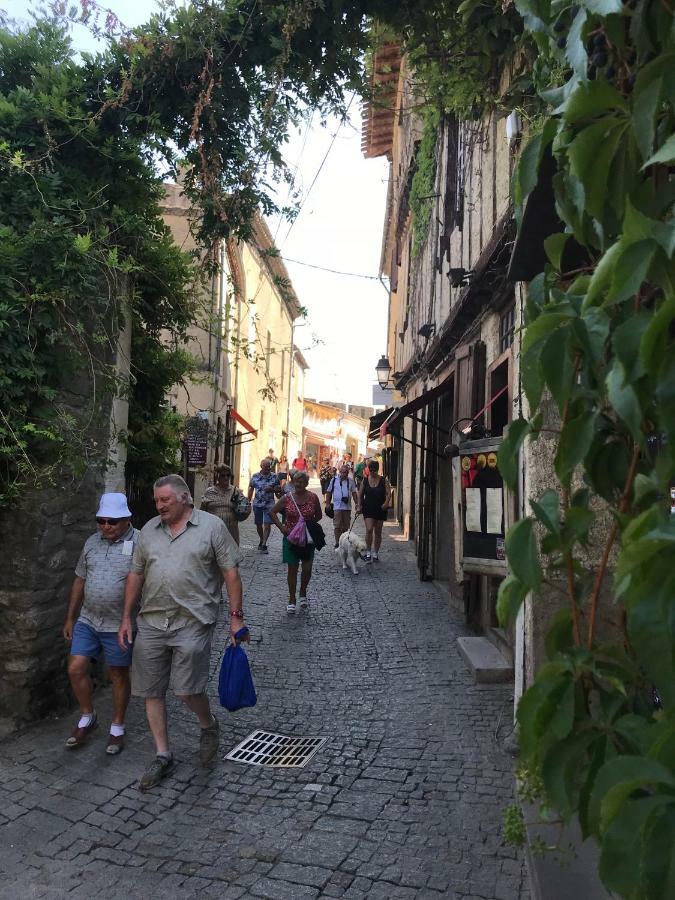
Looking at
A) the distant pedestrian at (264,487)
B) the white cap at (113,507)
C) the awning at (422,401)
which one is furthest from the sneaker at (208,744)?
the distant pedestrian at (264,487)

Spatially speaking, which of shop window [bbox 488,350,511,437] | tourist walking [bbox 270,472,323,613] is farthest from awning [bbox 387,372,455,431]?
shop window [bbox 488,350,511,437]

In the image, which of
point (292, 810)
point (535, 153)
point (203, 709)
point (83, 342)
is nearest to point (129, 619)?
point (203, 709)

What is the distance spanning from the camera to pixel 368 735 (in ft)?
15.3

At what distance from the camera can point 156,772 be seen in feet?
13.1

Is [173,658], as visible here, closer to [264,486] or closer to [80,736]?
[80,736]

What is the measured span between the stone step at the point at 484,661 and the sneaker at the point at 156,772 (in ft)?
8.02

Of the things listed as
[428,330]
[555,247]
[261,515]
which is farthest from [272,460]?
[555,247]

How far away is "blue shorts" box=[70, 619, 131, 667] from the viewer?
4516 millimetres

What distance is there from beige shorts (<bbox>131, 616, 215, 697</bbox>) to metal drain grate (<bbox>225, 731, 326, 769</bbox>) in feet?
1.68

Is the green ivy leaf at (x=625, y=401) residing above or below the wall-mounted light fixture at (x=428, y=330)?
below

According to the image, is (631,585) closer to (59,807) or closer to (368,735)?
(59,807)

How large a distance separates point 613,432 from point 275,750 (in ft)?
12.2

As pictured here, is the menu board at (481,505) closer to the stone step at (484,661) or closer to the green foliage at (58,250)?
the stone step at (484,661)

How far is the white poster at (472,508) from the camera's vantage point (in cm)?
540
